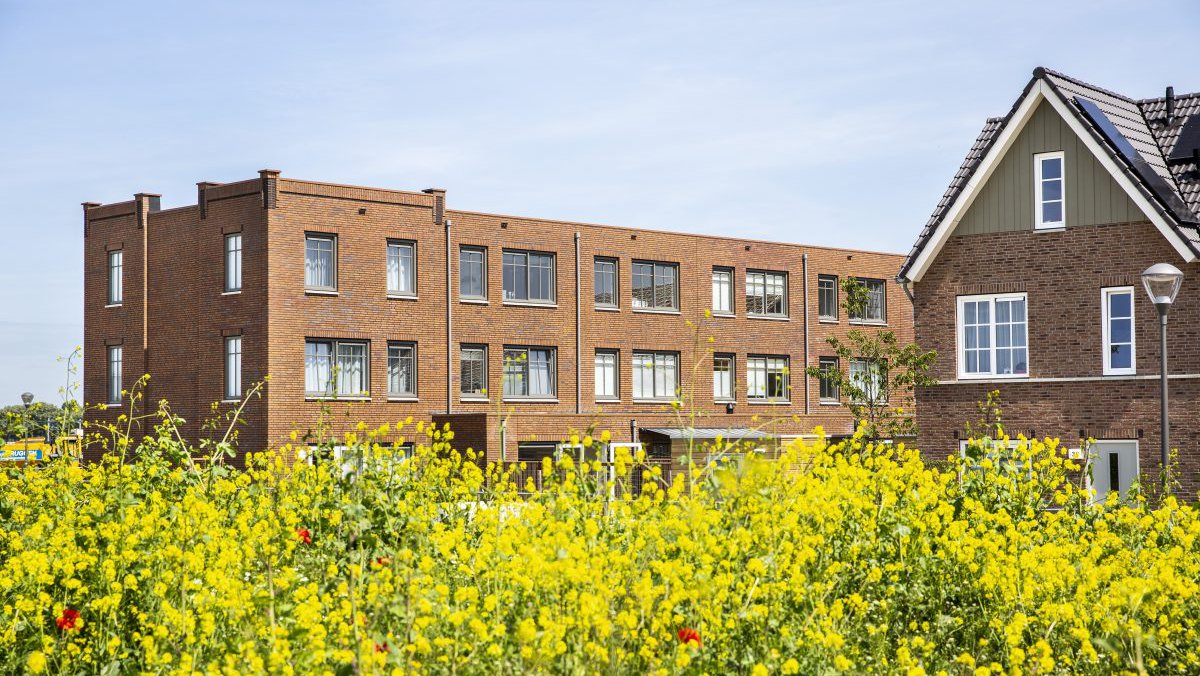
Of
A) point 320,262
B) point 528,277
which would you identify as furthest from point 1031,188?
point 320,262

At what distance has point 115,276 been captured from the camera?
44656 mm

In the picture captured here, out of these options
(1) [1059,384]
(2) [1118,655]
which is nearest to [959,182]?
(1) [1059,384]

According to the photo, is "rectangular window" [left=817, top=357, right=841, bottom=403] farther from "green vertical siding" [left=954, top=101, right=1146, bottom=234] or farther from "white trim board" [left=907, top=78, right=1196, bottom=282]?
"green vertical siding" [left=954, top=101, right=1146, bottom=234]

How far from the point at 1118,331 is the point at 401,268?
23.0 meters

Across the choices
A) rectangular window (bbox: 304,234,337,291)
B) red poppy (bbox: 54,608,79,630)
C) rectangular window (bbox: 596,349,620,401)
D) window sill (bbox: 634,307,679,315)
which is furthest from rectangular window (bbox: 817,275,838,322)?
red poppy (bbox: 54,608,79,630)

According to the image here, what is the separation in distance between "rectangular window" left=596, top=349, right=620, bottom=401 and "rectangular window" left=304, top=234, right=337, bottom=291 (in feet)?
33.2

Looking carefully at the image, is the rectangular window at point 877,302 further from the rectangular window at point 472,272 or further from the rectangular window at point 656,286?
the rectangular window at point 472,272

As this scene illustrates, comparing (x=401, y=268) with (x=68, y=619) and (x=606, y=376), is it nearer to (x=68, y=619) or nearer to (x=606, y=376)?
(x=606, y=376)

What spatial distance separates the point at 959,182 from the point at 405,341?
1973 cm

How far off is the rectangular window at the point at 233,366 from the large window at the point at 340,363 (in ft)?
7.49

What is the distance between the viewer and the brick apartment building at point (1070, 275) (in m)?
24.0

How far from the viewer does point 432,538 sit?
26.1 feet

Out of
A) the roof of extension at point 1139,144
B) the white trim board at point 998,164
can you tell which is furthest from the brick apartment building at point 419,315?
the roof of extension at point 1139,144

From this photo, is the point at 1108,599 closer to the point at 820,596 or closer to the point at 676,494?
the point at 820,596
